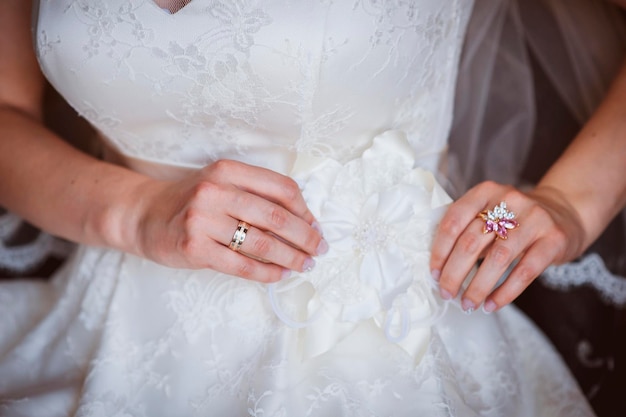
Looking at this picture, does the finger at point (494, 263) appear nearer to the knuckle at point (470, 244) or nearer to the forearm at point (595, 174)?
the knuckle at point (470, 244)

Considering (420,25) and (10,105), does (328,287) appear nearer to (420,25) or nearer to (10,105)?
(420,25)

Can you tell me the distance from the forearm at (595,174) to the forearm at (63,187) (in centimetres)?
69

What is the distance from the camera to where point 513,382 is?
94 cm

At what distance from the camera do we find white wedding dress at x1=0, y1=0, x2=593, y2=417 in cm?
79

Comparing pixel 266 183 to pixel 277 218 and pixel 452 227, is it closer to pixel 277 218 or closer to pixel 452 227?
pixel 277 218

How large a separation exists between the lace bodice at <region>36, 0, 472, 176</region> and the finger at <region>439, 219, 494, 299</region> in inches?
8.8

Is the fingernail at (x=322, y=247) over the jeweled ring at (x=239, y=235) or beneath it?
over

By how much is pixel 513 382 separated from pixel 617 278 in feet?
1.32

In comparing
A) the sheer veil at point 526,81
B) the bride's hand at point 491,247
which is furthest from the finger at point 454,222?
the sheer veil at point 526,81

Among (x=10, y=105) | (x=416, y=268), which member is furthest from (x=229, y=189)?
(x=10, y=105)

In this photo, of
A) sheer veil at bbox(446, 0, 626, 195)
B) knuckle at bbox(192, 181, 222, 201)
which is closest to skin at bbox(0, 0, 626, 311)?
knuckle at bbox(192, 181, 222, 201)

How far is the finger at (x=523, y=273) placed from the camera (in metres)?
0.81

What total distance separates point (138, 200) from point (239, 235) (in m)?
0.23

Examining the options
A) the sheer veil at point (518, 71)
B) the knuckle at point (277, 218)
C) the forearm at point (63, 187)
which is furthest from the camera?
the sheer veil at point (518, 71)
